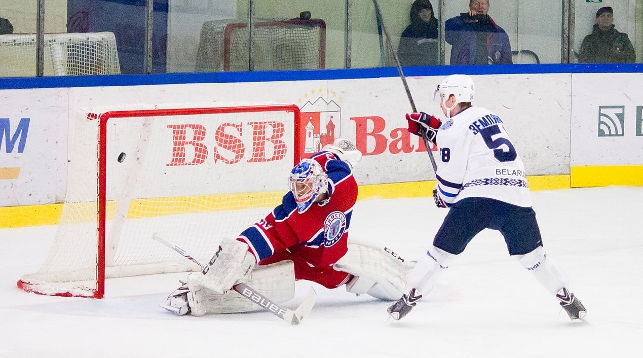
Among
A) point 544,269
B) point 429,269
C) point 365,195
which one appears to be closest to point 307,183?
point 429,269

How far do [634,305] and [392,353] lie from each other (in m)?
1.38

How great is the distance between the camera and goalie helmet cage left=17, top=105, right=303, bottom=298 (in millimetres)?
5512

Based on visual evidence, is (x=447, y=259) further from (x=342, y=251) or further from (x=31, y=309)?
(x=31, y=309)

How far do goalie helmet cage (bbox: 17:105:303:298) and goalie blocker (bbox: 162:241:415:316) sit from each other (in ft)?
1.60

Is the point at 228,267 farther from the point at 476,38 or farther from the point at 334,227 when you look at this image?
the point at 476,38

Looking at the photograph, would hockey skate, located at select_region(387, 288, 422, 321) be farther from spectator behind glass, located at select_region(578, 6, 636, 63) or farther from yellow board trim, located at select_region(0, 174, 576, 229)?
spectator behind glass, located at select_region(578, 6, 636, 63)

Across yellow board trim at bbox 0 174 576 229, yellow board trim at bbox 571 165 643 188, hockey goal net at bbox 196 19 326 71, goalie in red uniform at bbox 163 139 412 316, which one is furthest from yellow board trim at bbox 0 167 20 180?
yellow board trim at bbox 571 165 643 188

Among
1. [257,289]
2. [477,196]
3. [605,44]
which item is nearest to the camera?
[477,196]

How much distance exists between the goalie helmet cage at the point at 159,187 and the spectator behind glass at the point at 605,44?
3.48 meters

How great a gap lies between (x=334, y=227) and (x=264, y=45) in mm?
3327

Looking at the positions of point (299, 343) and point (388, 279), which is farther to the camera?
point (388, 279)

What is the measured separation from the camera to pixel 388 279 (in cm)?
533

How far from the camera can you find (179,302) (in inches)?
199

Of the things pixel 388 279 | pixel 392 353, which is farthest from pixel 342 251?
pixel 392 353
